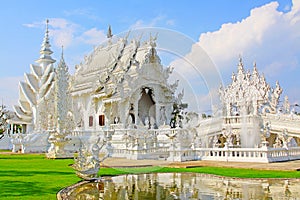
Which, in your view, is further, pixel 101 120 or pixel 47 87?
pixel 47 87

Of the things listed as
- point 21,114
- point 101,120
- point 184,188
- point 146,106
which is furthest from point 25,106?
point 184,188

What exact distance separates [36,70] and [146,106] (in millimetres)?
19282

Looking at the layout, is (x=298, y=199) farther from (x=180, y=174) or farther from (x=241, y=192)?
(x=180, y=174)

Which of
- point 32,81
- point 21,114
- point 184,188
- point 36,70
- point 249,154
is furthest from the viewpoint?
point 36,70

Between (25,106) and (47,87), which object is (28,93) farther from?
(47,87)

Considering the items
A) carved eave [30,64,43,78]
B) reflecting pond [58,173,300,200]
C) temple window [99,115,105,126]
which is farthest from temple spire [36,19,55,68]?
reflecting pond [58,173,300,200]

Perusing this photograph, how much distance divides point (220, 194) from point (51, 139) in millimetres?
13668

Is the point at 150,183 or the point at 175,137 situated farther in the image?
the point at 175,137

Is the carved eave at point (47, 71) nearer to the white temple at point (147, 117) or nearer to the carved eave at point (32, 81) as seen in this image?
the carved eave at point (32, 81)

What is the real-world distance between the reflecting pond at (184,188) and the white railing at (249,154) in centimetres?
460

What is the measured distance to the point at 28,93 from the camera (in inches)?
1606

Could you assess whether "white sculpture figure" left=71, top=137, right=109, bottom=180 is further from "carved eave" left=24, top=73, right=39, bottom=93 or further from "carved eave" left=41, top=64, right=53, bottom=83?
Answer: "carved eave" left=41, top=64, right=53, bottom=83

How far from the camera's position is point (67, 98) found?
2003cm

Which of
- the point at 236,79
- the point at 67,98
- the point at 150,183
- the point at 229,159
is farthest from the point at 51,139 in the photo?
the point at 236,79
